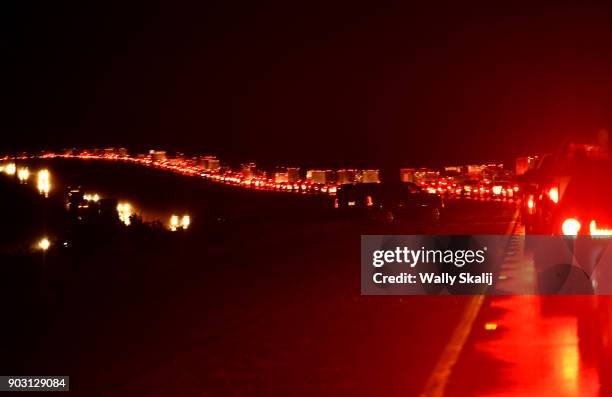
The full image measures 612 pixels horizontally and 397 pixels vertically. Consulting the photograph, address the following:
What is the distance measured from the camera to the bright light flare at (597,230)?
10.5 metres

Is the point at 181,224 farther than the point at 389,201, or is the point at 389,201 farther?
the point at 181,224

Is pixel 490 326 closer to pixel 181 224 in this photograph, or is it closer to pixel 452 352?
pixel 452 352

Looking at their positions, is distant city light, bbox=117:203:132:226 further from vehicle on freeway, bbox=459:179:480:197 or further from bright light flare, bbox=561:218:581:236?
bright light flare, bbox=561:218:581:236

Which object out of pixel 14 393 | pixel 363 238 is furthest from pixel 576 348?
pixel 363 238

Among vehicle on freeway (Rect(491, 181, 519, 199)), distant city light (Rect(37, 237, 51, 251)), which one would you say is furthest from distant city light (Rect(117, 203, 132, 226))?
vehicle on freeway (Rect(491, 181, 519, 199))

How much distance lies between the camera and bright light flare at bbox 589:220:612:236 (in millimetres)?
10479

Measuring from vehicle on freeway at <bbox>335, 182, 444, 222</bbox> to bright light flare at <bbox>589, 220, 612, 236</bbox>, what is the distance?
19062 mm

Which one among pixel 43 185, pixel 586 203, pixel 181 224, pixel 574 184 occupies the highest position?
pixel 574 184

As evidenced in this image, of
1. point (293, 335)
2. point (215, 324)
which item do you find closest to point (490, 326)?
point (293, 335)

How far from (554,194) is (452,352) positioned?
3489 mm

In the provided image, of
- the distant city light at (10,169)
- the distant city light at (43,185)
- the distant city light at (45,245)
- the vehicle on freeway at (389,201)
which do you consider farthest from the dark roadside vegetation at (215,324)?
the distant city light at (10,169)

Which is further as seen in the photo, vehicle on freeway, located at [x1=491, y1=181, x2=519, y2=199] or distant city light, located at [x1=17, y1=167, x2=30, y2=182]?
distant city light, located at [x1=17, y1=167, x2=30, y2=182]

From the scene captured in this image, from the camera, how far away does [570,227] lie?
1096 centimetres

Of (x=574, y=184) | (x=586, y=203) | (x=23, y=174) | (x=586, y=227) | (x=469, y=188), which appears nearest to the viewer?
(x=586, y=227)
